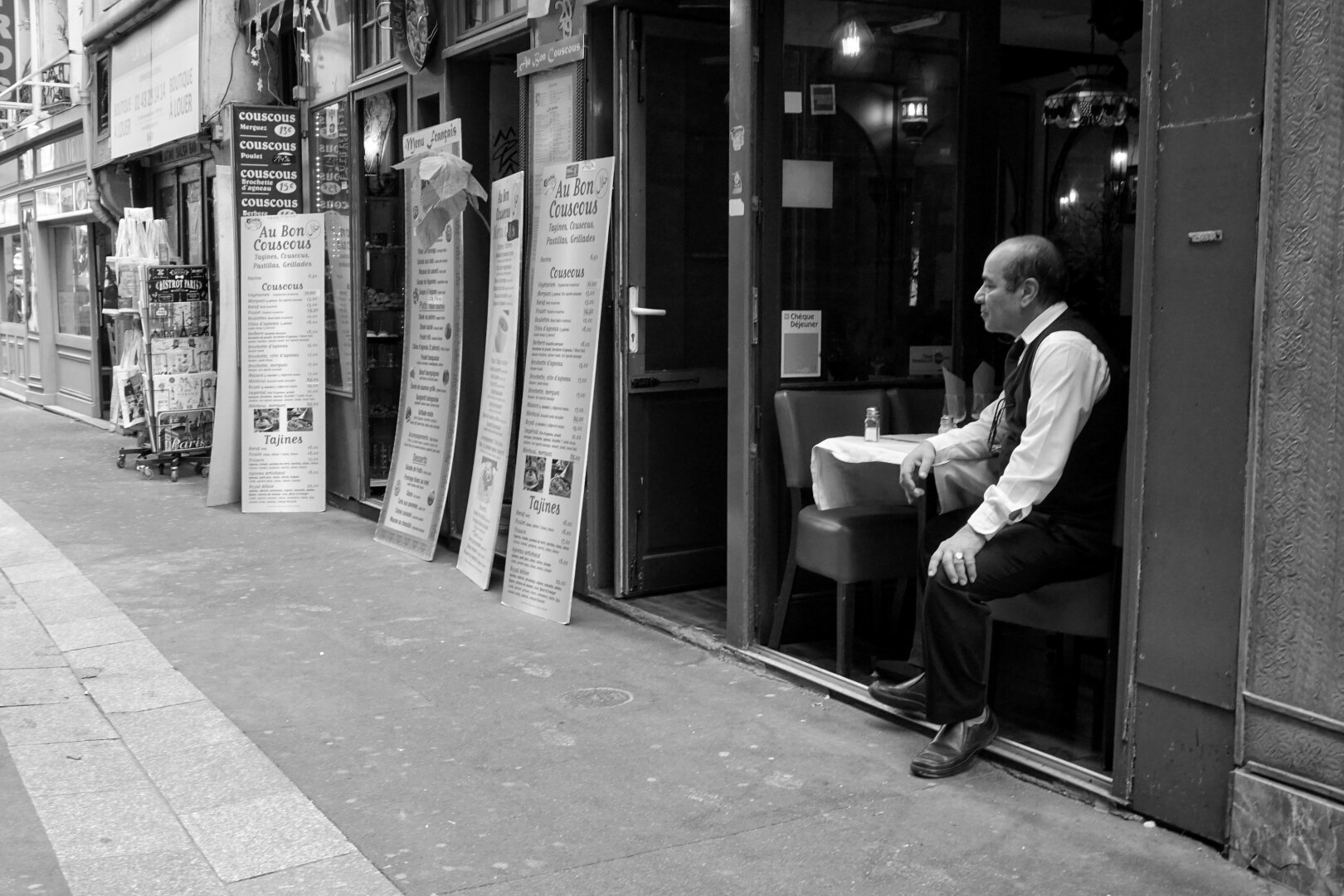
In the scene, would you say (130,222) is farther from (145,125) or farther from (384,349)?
(384,349)

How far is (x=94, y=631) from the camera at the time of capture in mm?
5887

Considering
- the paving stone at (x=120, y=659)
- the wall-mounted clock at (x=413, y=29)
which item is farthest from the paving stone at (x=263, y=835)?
the wall-mounted clock at (x=413, y=29)

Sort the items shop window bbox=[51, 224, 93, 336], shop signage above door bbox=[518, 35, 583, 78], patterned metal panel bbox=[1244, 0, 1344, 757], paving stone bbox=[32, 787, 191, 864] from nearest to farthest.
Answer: patterned metal panel bbox=[1244, 0, 1344, 757], paving stone bbox=[32, 787, 191, 864], shop signage above door bbox=[518, 35, 583, 78], shop window bbox=[51, 224, 93, 336]

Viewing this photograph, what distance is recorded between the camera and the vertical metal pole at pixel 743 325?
16.7 feet

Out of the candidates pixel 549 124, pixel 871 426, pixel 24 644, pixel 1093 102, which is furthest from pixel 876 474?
pixel 1093 102

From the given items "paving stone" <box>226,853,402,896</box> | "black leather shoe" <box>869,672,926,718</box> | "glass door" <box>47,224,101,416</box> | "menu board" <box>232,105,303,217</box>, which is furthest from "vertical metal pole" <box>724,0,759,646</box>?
"glass door" <box>47,224,101,416</box>

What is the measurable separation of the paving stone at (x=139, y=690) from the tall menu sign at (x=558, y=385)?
62.7 inches

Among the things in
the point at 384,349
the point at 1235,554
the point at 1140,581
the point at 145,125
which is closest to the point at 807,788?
the point at 1140,581

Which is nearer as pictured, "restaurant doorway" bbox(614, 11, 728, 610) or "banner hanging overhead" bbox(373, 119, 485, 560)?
"restaurant doorway" bbox(614, 11, 728, 610)

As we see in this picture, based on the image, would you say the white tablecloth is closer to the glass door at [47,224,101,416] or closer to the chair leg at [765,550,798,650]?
the chair leg at [765,550,798,650]

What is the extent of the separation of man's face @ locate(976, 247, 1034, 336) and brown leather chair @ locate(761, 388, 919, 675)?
909mm

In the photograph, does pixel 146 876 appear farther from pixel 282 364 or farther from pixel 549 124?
pixel 282 364

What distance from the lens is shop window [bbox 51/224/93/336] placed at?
15812 mm

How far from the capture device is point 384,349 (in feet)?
29.9
